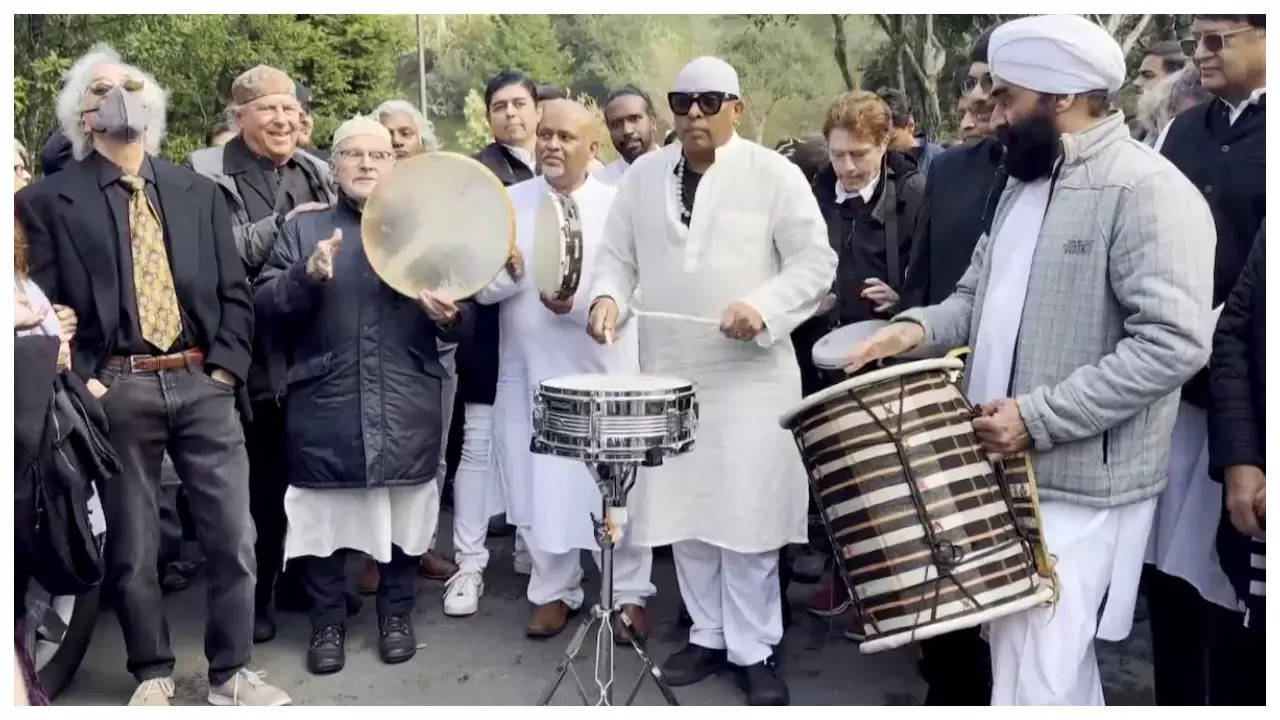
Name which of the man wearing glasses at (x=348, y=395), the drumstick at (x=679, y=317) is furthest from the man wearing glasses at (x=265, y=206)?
the drumstick at (x=679, y=317)

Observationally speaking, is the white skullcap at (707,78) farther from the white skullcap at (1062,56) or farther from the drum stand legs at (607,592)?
the drum stand legs at (607,592)

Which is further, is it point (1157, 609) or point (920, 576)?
point (1157, 609)

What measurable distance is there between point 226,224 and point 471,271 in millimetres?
842

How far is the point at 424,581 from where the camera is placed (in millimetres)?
5301

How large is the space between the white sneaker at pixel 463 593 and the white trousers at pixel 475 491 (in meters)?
0.04

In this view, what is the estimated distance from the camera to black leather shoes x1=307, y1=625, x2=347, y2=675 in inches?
167

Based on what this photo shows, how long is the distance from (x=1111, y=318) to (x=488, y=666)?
253 cm

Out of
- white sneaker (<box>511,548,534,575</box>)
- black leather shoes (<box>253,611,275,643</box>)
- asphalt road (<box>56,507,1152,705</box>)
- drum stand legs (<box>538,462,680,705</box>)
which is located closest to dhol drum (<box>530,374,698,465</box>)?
drum stand legs (<box>538,462,680,705</box>)

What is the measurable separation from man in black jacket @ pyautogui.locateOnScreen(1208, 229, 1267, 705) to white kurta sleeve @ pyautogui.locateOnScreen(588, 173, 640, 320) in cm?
196

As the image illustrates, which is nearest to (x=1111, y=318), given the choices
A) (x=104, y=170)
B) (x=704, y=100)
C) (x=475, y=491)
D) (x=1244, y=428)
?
(x=1244, y=428)

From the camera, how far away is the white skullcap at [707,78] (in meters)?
3.93

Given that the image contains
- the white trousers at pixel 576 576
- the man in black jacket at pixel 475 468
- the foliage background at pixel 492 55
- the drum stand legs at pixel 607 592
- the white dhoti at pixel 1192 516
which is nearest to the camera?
the white dhoti at pixel 1192 516

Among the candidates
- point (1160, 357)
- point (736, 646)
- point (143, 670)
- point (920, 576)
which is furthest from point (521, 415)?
point (1160, 357)

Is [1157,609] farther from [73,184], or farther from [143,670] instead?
[73,184]
